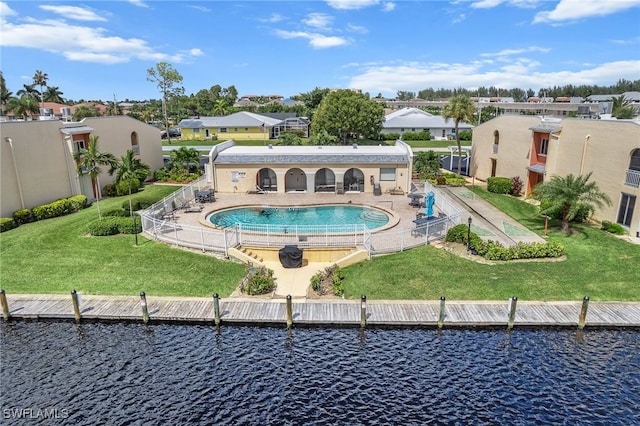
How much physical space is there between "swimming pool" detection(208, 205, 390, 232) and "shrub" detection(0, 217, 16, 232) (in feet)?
43.9

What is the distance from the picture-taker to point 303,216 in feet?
103

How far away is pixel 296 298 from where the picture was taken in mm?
19906

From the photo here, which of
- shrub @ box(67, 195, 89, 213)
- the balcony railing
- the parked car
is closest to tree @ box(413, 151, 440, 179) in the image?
the balcony railing

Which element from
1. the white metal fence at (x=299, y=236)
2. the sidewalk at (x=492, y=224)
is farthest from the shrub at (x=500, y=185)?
the white metal fence at (x=299, y=236)

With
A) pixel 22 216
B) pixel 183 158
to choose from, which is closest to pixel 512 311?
pixel 22 216

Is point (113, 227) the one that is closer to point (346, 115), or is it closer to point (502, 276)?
point (502, 276)

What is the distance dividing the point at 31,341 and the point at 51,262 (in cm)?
754

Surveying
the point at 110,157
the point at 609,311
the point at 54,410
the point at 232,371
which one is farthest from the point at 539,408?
the point at 110,157

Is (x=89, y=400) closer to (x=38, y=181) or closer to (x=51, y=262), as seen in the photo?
(x=51, y=262)

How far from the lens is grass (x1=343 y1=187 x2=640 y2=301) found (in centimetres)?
1972

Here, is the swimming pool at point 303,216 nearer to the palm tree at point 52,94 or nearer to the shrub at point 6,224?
the shrub at point 6,224

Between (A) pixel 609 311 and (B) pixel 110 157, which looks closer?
(A) pixel 609 311

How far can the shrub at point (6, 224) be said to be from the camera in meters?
28.2

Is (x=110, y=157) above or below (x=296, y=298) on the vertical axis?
above
